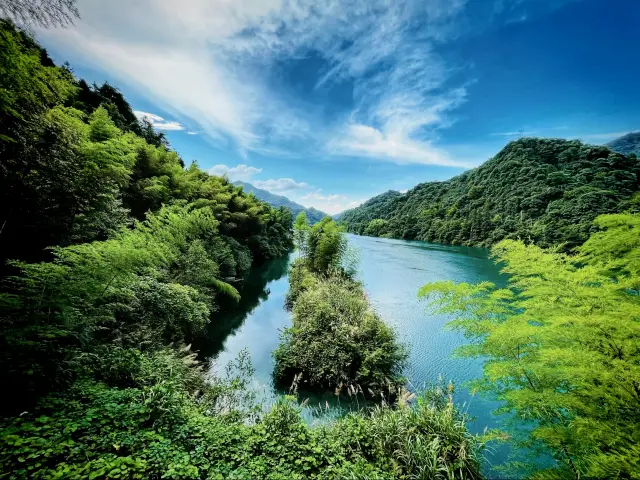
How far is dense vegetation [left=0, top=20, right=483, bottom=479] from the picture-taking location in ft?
11.5

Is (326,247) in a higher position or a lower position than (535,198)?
lower

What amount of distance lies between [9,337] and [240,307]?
1277cm

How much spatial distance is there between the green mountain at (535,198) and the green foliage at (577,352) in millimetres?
30108

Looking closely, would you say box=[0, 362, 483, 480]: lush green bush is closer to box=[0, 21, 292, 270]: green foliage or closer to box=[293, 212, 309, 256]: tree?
box=[0, 21, 292, 270]: green foliage

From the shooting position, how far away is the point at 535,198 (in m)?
45.4

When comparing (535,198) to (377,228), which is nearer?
(535,198)

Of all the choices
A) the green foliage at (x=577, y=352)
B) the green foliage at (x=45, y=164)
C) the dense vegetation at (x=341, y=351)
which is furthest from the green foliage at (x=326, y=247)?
the green foliage at (x=45, y=164)

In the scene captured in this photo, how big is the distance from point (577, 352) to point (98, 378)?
844cm

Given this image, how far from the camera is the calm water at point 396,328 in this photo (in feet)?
26.9

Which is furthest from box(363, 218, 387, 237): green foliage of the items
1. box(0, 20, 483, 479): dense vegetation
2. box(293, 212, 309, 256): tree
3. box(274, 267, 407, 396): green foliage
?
box(0, 20, 483, 479): dense vegetation

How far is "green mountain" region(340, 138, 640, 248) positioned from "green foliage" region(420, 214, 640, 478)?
30108mm

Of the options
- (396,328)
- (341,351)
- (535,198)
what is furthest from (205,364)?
(535,198)

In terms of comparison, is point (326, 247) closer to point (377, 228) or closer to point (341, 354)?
point (341, 354)

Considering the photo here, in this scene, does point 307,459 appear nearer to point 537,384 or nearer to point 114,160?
point 537,384
